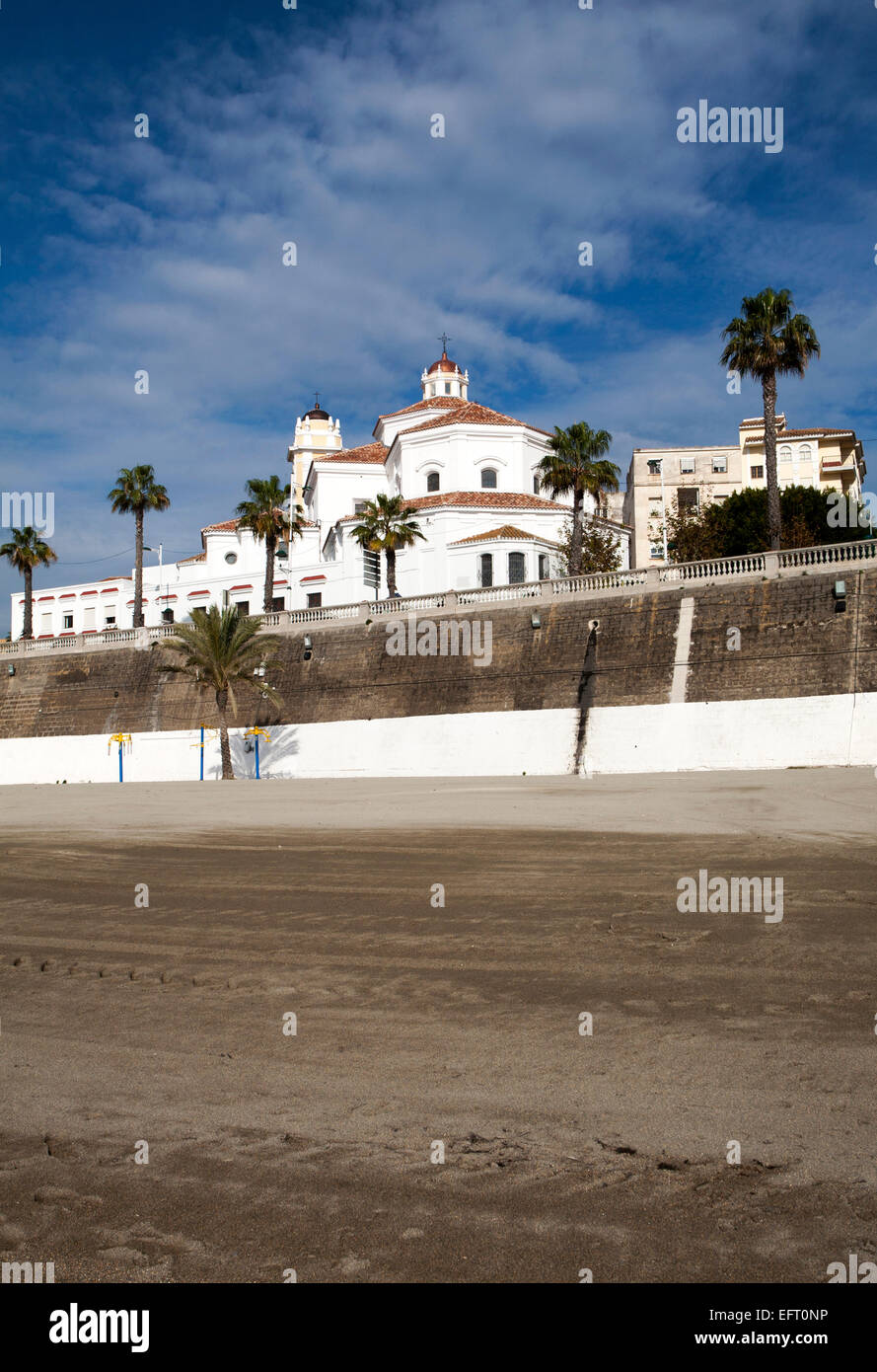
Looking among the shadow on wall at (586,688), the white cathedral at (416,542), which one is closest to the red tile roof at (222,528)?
the white cathedral at (416,542)

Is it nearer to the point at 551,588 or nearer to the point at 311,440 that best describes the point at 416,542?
the point at 551,588

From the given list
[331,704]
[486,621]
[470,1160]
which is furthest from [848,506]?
[470,1160]

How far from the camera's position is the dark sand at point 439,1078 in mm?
3838

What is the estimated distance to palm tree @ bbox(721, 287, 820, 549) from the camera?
41656 mm

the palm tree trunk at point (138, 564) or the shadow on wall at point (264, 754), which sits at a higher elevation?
the palm tree trunk at point (138, 564)

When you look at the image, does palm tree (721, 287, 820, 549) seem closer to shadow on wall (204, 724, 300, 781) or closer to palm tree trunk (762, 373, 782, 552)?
palm tree trunk (762, 373, 782, 552)

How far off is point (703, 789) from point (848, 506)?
47.8m

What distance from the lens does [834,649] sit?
34375 mm

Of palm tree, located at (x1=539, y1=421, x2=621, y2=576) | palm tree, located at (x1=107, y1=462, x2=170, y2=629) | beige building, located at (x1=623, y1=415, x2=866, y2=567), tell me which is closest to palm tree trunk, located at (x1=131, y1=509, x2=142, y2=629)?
palm tree, located at (x1=107, y1=462, x2=170, y2=629)

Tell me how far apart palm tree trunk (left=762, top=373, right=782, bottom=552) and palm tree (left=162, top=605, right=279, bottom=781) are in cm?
2297

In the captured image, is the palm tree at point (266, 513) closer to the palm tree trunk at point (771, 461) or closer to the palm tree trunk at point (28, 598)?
the palm tree trunk at point (28, 598)

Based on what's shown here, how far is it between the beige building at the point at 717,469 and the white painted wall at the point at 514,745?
167ft
